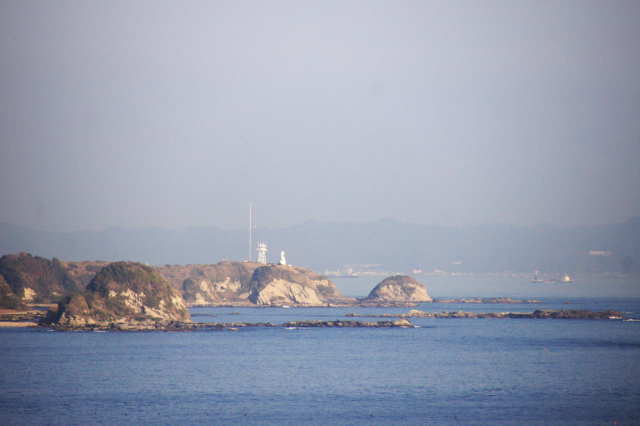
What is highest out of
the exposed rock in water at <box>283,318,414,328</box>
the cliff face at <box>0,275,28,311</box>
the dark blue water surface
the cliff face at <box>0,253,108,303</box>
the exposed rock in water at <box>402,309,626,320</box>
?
the cliff face at <box>0,253,108,303</box>

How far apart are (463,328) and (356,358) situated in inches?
1716

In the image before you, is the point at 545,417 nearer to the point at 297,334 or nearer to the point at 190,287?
the point at 297,334

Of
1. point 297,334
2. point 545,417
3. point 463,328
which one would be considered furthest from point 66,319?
point 545,417

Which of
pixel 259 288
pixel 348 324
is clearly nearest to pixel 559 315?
pixel 348 324

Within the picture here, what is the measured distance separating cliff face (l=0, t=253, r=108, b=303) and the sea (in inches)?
2530

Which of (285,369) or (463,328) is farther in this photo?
(463,328)

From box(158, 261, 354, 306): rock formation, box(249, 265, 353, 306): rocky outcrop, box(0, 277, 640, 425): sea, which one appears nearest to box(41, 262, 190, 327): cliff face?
box(0, 277, 640, 425): sea

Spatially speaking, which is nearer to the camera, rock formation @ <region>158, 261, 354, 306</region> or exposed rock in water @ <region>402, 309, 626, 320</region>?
exposed rock in water @ <region>402, 309, 626, 320</region>

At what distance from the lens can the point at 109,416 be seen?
1714 inches

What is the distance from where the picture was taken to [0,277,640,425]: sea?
44.6 meters

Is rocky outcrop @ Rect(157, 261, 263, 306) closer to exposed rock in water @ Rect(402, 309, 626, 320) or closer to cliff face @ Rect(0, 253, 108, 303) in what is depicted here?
cliff face @ Rect(0, 253, 108, 303)

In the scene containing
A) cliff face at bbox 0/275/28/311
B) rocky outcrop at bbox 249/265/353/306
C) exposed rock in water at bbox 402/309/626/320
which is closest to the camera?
cliff face at bbox 0/275/28/311

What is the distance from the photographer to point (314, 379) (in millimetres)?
58969

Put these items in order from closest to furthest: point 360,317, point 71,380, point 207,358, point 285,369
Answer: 1. point 71,380
2. point 285,369
3. point 207,358
4. point 360,317
